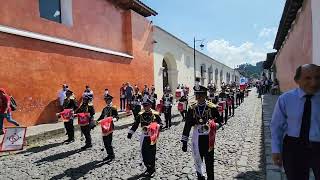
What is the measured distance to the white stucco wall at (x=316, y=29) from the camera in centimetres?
824

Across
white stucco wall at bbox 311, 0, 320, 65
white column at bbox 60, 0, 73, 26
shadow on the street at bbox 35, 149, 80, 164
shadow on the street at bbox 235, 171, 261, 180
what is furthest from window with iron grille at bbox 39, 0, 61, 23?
shadow on the street at bbox 235, 171, 261, 180

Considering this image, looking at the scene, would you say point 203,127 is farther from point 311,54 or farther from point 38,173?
point 311,54

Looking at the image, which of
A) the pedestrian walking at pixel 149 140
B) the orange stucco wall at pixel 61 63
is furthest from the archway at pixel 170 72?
the pedestrian walking at pixel 149 140

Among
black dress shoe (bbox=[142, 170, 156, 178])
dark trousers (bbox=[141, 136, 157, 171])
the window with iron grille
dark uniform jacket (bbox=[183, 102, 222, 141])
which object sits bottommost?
black dress shoe (bbox=[142, 170, 156, 178])

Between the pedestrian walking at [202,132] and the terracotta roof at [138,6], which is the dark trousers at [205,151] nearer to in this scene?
the pedestrian walking at [202,132]

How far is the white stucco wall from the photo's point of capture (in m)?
8.24

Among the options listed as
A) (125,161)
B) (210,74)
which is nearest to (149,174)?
(125,161)

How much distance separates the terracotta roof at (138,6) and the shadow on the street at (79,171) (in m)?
15.5

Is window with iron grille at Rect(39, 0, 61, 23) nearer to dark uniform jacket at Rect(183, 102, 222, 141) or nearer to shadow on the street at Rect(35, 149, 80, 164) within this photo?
shadow on the street at Rect(35, 149, 80, 164)

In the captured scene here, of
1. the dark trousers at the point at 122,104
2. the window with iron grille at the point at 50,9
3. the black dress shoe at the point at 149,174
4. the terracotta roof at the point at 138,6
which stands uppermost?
the terracotta roof at the point at 138,6

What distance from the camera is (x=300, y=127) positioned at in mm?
3602

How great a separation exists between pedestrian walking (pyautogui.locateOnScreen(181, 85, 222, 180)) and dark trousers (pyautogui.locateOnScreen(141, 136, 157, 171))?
4.31 feet

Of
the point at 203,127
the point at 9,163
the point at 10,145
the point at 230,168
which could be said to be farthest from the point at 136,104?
the point at 203,127

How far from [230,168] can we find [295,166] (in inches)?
145
